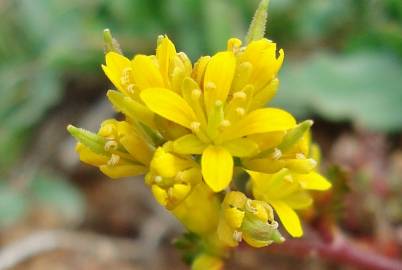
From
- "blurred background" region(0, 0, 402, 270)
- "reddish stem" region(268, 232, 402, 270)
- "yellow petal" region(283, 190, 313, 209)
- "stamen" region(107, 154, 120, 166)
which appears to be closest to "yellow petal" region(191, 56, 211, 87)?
"stamen" region(107, 154, 120, 166)

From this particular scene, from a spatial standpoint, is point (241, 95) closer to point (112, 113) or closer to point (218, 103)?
point (218, 103)

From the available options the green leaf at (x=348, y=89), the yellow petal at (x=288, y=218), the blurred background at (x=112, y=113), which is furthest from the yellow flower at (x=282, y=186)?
the green leaf at (x=348, y=89)

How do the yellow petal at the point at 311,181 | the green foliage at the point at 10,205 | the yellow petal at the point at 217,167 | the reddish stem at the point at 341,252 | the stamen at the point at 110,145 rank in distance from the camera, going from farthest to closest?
the green foliage at the point at 10,205, the reddish stem at the point at 341,252, the yellow petal at the point at 311,181, the stamen at the point at 110,145, the yellow petal at the point at 217,167

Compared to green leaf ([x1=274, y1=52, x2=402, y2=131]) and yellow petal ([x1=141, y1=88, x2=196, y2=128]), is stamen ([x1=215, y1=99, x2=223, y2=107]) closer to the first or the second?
yellow petal ([x1=141, y1=88, x2=196, y2=128])

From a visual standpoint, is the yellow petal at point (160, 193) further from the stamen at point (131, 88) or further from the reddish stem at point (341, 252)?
the reddish stem at point (341, 252)

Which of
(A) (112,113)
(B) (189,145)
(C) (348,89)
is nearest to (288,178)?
(B) (189,145)

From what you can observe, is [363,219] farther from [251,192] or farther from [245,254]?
[251,192]

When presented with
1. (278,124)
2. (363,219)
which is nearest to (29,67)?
(363,219)
